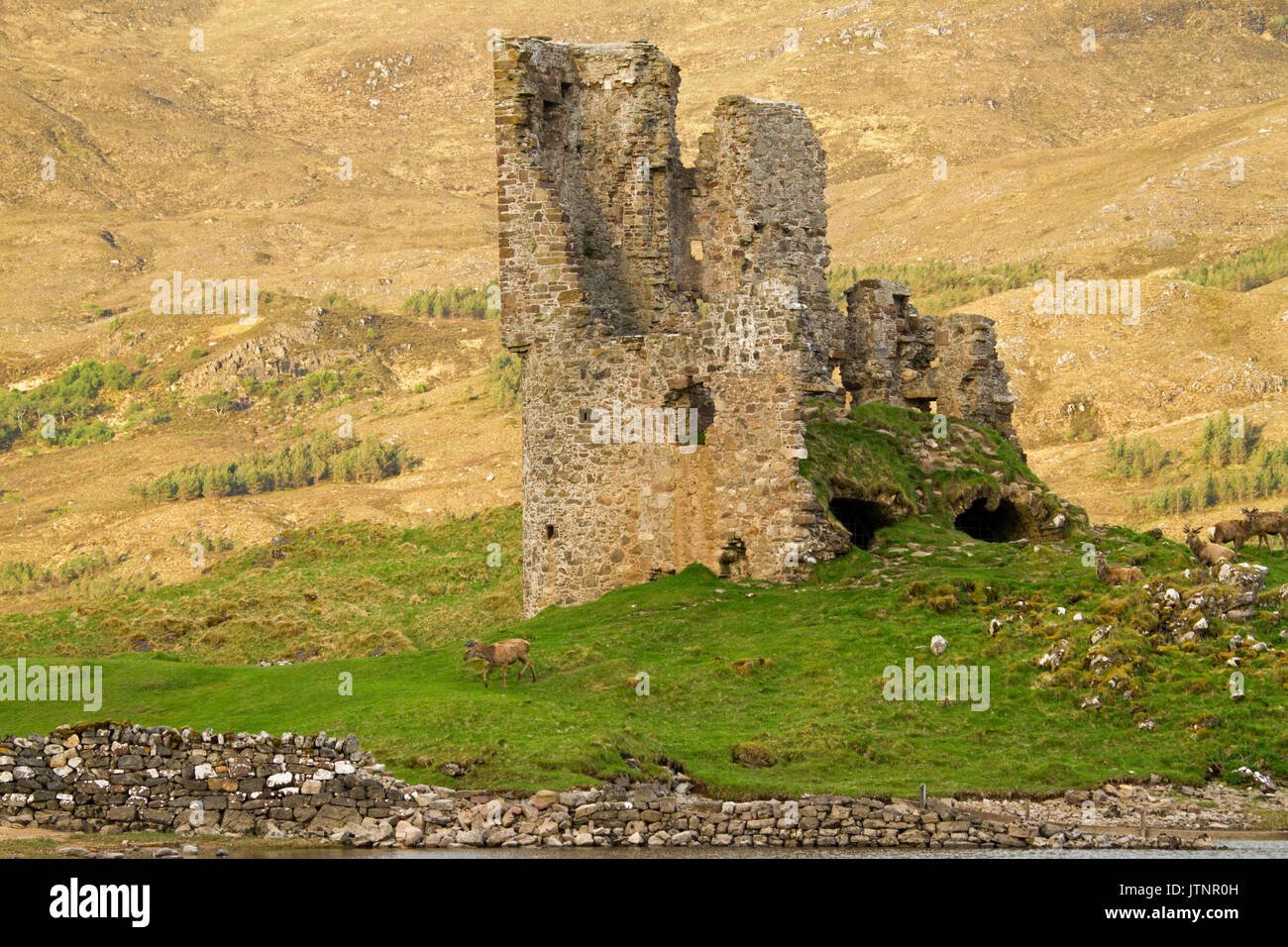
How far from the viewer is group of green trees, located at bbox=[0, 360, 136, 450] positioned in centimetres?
9069

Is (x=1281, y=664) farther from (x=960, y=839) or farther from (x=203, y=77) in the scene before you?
(x=203, y=77)

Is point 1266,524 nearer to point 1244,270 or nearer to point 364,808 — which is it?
point 364,808

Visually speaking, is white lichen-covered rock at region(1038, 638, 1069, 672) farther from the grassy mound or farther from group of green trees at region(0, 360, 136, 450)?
group of green trees at region(0, 360, 136, 450)

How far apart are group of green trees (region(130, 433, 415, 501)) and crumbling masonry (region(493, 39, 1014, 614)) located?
4286 centimetres

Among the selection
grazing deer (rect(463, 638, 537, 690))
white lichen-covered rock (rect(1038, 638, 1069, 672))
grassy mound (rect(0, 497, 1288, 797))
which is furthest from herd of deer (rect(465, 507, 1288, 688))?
white lichen-covered rock (rect(1038, 638, 1069, 672))

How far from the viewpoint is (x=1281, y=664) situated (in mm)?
26719

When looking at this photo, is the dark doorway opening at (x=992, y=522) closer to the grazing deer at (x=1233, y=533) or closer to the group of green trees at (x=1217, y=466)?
the grazing deer at (x=1233, y=533)

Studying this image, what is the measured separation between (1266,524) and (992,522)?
17.5ft

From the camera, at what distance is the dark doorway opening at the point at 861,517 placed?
36031 millimetres

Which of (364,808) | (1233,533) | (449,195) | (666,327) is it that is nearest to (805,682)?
(364,808)

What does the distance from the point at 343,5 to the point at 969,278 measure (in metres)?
82.9

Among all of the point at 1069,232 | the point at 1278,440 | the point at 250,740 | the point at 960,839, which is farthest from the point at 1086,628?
the point at 1069,232

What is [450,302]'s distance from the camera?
339ft

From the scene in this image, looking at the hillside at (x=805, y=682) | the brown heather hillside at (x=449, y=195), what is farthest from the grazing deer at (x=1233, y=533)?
the brown heather hillside at (x=449, y=195)
